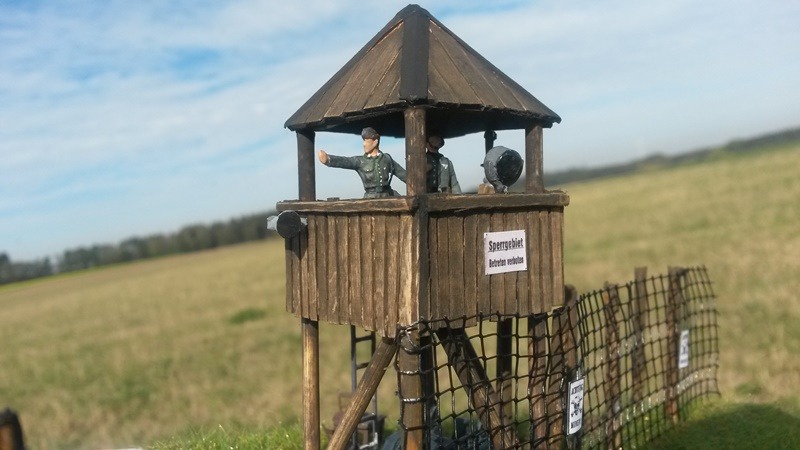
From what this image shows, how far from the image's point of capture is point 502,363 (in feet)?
22.6

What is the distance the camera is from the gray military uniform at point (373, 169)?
576cm

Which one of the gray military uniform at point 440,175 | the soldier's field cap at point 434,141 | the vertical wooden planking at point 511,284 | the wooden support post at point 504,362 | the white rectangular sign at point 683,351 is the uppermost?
the soldier's field cap at point 434,141

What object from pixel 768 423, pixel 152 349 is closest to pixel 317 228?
pixel 768 423

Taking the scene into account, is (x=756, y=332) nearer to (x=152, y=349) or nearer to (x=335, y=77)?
(x=335, y=77)

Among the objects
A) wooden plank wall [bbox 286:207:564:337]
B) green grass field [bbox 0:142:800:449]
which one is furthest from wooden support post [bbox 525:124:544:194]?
green grass field [bbox 0:142:800:449]

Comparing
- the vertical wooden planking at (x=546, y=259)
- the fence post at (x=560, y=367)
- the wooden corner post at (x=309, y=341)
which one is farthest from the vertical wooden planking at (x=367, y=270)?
the fence post at (x=560, y=367)

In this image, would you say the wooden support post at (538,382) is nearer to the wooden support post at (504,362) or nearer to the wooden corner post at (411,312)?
the wooden support post at (504,362)

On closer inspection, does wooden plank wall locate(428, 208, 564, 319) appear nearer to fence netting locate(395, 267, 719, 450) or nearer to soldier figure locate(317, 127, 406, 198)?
fence netting locate(395, 267, 719, 450)

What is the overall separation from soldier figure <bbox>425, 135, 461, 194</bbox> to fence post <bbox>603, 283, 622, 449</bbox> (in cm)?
248

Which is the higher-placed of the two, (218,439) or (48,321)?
(218,439)

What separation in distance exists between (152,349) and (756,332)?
18.0 m

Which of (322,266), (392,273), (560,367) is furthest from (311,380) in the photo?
(560,367)

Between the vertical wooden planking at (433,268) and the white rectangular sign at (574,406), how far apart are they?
202cm

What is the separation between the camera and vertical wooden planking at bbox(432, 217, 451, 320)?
17.0ft
